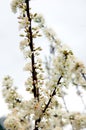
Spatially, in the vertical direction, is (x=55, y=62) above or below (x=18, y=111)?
above

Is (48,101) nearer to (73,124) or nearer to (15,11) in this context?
(73,124)

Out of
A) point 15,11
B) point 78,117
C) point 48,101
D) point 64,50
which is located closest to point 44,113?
point 48,101

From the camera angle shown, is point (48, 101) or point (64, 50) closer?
point (64, 50)

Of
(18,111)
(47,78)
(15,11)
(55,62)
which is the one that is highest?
(15,11)

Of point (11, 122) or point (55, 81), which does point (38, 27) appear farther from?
point (11, 122)

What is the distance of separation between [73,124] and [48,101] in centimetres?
64

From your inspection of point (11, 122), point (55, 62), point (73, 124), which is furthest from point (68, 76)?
point (11, 122)

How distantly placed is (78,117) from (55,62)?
0.94m

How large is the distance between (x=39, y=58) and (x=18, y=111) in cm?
98

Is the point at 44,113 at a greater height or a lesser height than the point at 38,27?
lesser

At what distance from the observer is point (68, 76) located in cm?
664

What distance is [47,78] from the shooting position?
7.29 metres

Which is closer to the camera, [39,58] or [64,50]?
[64,50]

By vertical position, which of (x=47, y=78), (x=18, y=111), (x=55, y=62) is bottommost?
(x=18, y=111)
